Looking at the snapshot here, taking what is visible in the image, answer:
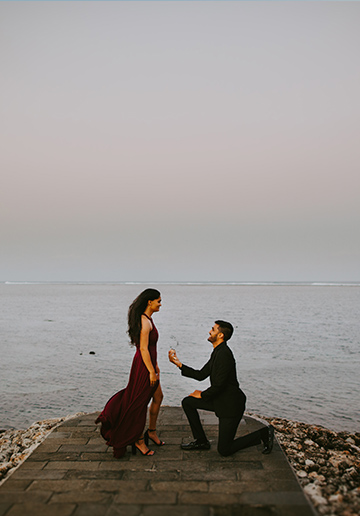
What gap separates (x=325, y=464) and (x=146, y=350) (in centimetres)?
294

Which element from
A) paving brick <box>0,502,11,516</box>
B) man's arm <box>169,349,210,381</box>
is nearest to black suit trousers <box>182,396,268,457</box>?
man's arm <box>169,349,210,381</box>

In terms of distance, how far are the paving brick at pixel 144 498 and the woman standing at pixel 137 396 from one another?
1.15 meters

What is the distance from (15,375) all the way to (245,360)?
8.41 metres

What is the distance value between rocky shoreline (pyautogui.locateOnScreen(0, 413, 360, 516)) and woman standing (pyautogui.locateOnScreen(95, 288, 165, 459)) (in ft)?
4.31

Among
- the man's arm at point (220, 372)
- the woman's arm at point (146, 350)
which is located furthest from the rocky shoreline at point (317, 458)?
the woman's arm at point (146, 350)

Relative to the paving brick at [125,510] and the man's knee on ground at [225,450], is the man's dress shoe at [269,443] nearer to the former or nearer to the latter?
the man's knee on ground at [225,450]

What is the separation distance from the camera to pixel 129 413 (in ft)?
19.3

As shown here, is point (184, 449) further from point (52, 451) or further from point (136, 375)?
point (52, 451)

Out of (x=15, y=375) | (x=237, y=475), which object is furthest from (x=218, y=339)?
(x=15, y=375)

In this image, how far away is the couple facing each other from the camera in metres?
5.77

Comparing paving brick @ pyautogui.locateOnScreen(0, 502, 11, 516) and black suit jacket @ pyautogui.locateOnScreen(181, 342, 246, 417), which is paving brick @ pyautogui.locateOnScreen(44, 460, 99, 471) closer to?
paving brick @ pyautogui.locateOnScreen(0, 502, 11, 516)

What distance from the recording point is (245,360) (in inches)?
673

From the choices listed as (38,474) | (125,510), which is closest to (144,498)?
(125,510)

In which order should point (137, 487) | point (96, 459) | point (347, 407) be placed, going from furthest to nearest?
point (347, 407), point (96, 459), point (137, 487)
